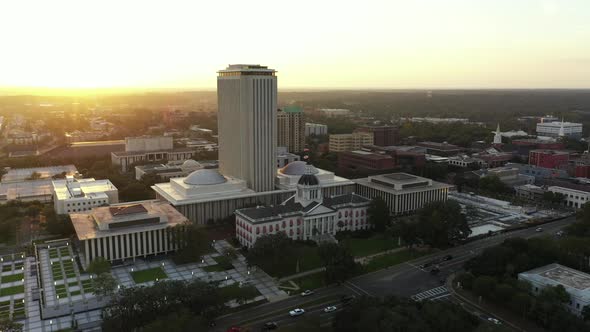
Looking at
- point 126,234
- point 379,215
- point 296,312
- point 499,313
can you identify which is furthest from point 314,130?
point 499,313

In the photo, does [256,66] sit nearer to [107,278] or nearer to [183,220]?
[183,220]

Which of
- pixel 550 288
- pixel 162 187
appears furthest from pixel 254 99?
pixel 550 288

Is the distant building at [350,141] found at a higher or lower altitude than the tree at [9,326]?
higher

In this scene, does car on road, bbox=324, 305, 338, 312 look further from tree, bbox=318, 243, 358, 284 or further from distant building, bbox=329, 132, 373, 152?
distant building, bbox=329, 132, 373, 152

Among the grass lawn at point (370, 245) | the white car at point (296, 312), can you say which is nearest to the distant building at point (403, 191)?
the grass lawn at point (370, 245)

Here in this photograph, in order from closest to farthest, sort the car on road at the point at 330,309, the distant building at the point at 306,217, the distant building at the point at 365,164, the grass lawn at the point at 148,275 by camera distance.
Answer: the car on road at the point at 330,309, the grass lawn at the point at 148,275, the distant building at the point at 306,217, the distant building at the point at 365,164

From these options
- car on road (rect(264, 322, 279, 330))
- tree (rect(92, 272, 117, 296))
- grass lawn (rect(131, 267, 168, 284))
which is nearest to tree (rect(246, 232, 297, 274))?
grass lawn (rect(131, 267, 168, 284))

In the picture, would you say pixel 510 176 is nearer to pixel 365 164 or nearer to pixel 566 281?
pixel 365 164

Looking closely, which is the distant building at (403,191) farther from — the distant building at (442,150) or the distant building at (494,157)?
the distant building at (442,150)
